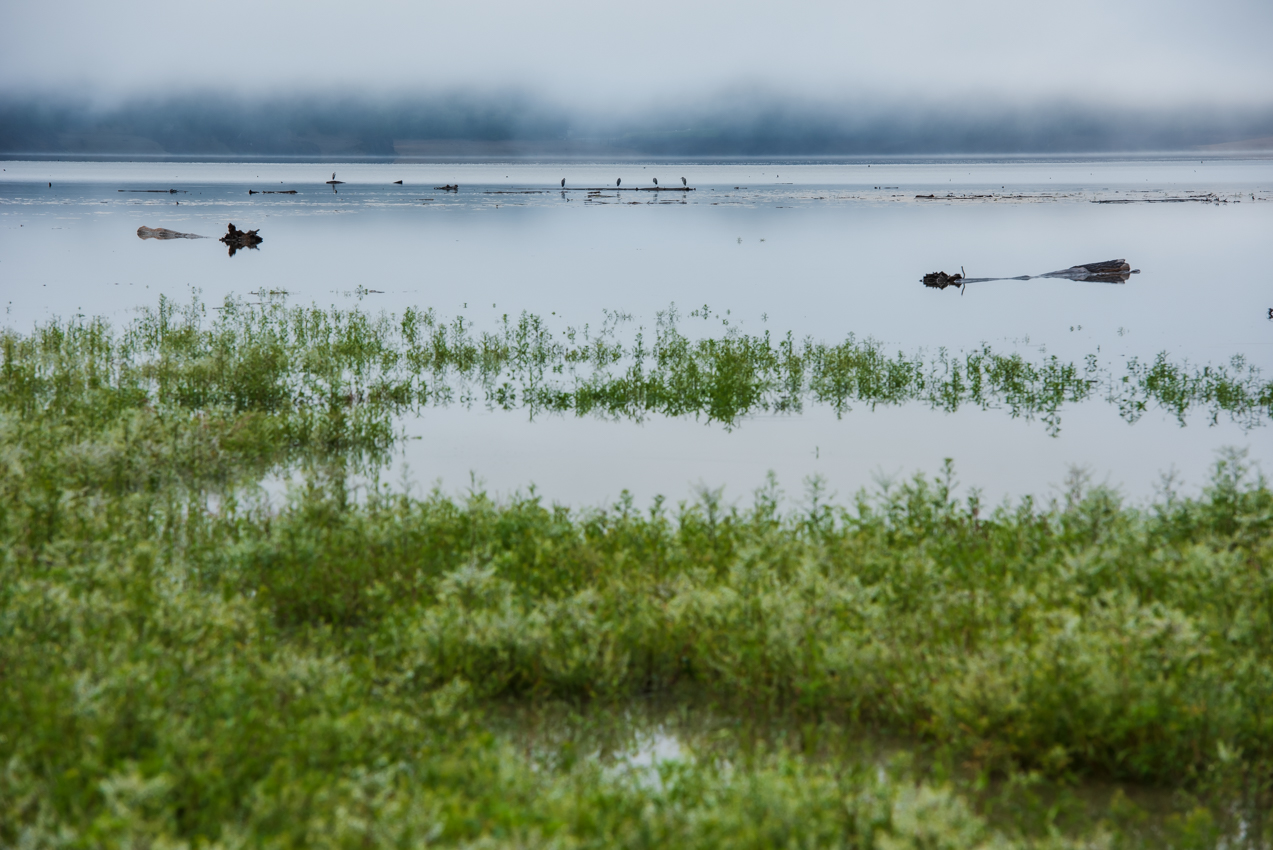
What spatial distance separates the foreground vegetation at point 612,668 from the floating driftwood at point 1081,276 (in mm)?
25867

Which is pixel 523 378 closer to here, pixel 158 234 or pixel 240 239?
pixel 240 239

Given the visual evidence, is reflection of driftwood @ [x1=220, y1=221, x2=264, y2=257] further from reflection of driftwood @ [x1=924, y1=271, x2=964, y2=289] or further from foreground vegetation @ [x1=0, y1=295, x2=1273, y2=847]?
foreground vegetation @ [x1=0, y1=295, x2=1273, y2=847]

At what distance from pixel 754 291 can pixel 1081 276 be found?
542 inches

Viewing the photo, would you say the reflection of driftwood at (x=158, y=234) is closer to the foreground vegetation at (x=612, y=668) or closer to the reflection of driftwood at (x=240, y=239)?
Answer: the reflection of driftwood at (x=240, y=239)

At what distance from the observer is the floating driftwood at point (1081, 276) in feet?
116

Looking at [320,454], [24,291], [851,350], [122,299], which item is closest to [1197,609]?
[320,454]

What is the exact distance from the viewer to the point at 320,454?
13.9 metres

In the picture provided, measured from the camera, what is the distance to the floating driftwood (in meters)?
35.3

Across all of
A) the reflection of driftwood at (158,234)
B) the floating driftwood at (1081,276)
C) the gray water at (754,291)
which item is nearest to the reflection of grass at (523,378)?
the gray water at (754,291)

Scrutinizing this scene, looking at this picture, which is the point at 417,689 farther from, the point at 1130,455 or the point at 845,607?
the point at 1130,455

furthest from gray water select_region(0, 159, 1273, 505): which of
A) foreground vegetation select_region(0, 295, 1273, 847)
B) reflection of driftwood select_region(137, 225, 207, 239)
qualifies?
foreground vegetation select_region(0, 295, 1273, 847)

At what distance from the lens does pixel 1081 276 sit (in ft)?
124

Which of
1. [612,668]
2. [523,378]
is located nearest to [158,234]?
[523,378]

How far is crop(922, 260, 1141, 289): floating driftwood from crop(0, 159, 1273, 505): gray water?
74 centimetres
